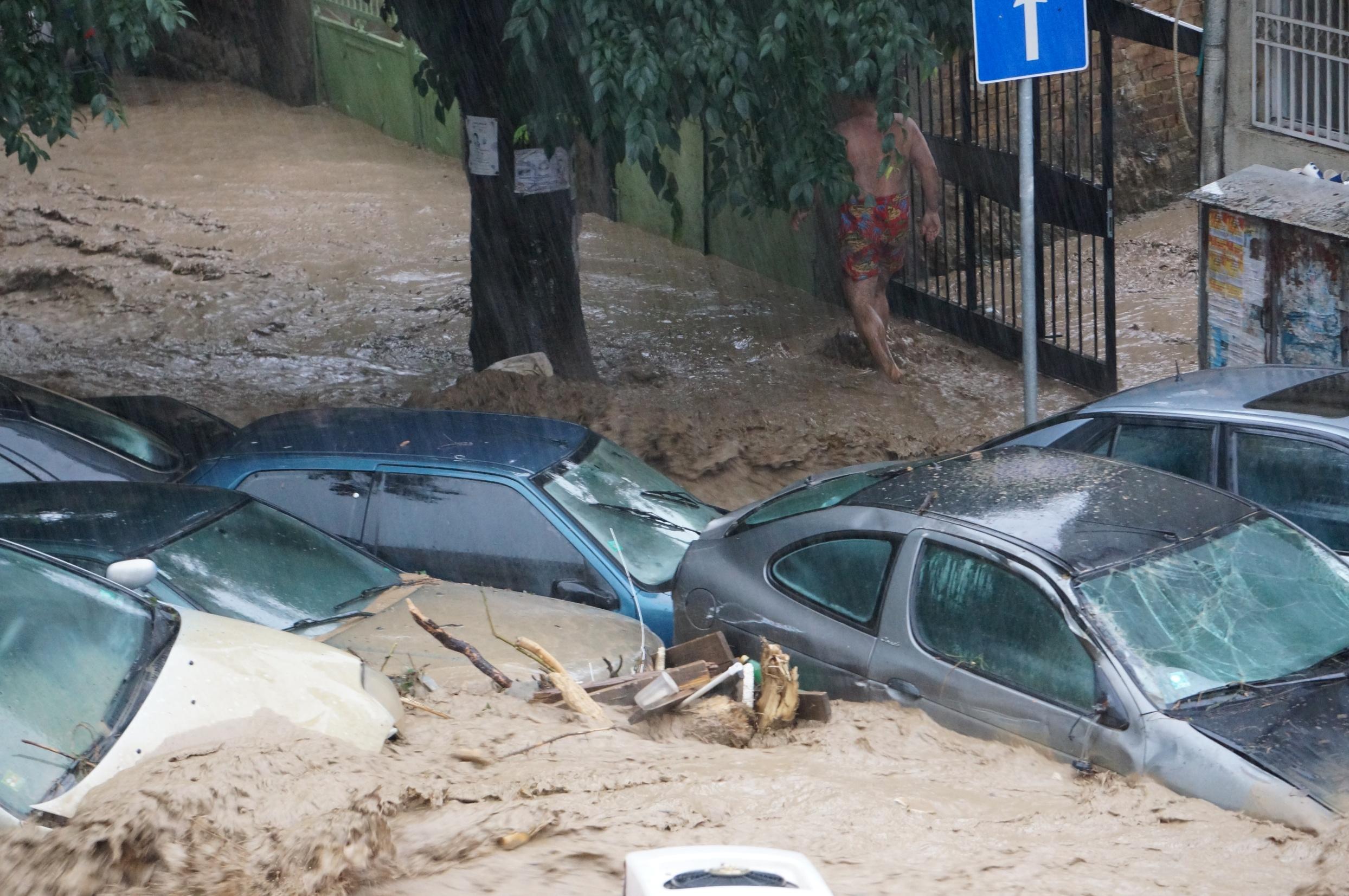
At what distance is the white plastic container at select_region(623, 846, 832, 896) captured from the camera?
2.12m

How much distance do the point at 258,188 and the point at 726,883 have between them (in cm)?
1588

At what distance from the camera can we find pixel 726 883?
2137mm

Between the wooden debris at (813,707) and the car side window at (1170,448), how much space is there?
2.02 metres

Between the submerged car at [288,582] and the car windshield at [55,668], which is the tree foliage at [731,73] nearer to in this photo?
the submerged car at [288,582]

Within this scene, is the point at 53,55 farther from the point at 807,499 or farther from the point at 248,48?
the point at 248,48

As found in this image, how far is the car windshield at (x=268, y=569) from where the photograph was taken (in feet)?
16.6

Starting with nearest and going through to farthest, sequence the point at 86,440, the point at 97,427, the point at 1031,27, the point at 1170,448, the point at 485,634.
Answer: the point at 485,634
the point at 1170,448
the point at 1031,27
the point at 86,440
the point at 97,427

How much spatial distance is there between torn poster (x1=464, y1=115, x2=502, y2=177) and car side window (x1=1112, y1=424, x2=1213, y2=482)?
4.89m

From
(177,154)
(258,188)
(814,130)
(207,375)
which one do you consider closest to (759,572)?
(814,130)

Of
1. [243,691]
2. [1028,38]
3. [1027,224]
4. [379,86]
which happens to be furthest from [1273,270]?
[379,86]

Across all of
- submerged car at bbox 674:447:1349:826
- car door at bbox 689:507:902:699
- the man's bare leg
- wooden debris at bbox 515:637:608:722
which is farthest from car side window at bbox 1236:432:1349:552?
the man's bare leg

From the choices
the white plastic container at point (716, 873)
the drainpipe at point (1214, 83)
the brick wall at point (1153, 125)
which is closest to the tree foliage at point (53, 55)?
the white plastic container at point (716, 873)

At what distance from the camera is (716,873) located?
2.17 metres

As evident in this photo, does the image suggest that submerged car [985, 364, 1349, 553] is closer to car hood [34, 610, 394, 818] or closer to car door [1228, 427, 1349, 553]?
car door [1228, 427, 1349, 553]
